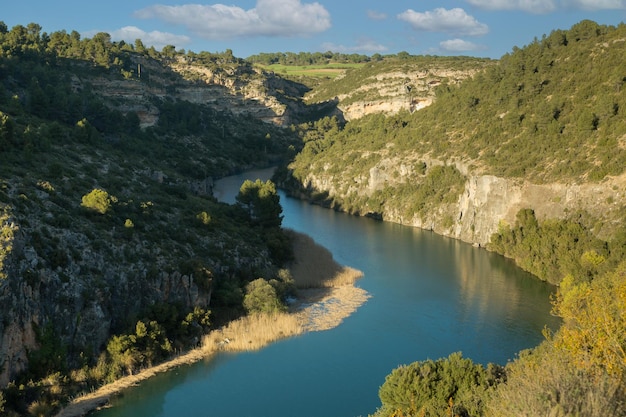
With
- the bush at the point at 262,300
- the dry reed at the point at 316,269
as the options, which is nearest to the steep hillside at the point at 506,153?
the dry reed at the point at 316,269

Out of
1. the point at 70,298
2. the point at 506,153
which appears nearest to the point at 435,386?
the point at 70,298

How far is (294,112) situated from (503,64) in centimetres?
6377

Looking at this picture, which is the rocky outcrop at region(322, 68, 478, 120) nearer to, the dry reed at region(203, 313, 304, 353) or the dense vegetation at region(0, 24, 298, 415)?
the dense vegetation at region(0, 24, 298, 415)

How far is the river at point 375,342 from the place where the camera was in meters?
27.9

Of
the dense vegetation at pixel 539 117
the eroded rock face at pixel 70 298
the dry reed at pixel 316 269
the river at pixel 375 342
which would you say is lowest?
the river at pixel 375 342

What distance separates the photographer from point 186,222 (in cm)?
4459

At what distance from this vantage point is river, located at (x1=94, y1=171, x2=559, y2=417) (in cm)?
2794

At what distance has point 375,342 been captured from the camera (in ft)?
116

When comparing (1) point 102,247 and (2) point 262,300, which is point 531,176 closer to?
(2) point 262,300

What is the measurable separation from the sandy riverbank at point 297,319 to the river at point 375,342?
63 cm

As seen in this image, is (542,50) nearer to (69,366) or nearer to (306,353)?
(306,353)

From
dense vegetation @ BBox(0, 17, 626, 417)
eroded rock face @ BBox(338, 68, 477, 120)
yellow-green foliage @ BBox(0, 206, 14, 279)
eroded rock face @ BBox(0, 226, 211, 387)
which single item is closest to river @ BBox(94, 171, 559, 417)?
dense vegetation @ BBox(0, 17, 626, 417)

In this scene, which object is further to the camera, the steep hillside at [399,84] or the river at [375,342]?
the steep hillside at [399,84]

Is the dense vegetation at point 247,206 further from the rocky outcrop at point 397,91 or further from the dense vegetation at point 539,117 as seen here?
the rocky outcrop at point 397,91
